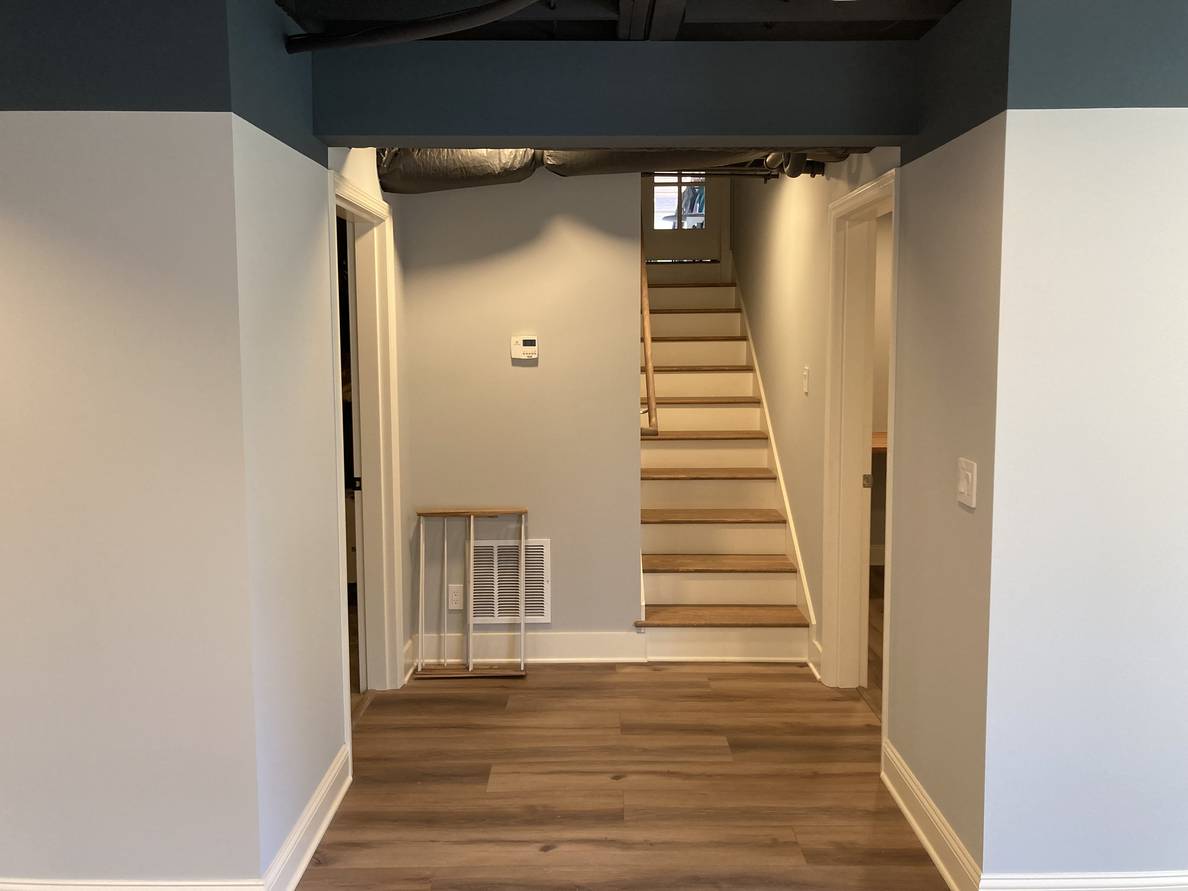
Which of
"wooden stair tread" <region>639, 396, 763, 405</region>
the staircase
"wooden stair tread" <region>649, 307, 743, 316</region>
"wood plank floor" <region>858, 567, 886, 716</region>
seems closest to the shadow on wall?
the staircase

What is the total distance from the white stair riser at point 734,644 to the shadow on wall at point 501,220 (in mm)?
1855

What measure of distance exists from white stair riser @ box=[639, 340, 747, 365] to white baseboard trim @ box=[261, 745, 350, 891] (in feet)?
11.3

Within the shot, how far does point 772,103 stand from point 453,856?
2.44m

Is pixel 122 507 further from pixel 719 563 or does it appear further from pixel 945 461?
pixel 719 563

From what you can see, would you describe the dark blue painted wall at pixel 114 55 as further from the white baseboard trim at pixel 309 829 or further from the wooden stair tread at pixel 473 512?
the wooden stair tread at pixel 473 512

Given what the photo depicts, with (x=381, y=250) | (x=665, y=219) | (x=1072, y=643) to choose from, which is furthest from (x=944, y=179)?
(x=665, y=219)

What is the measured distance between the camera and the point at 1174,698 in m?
2.32

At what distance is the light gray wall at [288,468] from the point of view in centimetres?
228

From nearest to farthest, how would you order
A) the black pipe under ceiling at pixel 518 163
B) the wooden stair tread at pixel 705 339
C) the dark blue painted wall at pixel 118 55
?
the dark blue painted wall at pixel 118 55 → the black pipe under ceiling at pixel 518 163 → the wooden stair tread at pixel 705 339

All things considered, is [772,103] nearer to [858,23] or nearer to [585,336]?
[858,23]

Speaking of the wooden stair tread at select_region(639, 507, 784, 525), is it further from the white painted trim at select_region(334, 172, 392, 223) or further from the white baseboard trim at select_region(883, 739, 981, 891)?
the white painted trim at select_region(334, 172, 392, 223)

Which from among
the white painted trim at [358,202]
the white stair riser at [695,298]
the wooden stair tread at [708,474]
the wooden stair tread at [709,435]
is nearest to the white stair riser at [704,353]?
the white stair riser at [695,298]

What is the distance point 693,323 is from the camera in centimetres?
608

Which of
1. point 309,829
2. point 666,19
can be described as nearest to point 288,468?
point 309,829
